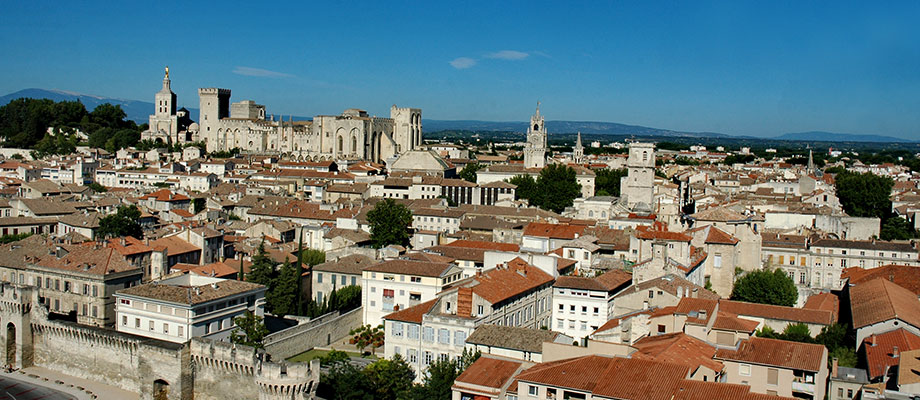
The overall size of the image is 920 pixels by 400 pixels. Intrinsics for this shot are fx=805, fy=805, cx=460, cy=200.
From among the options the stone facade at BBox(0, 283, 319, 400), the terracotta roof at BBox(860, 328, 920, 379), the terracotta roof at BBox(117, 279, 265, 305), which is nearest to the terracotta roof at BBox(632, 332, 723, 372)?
the terracotta roof at BBox(860, 328, 920, 379)

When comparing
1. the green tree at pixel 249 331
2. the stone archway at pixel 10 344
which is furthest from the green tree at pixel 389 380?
the stone archway at pixel 10 344

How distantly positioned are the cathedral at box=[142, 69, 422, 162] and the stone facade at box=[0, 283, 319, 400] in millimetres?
58175

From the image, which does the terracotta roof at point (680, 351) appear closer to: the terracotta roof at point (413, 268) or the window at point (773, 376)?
A: the window at point (773, 376)

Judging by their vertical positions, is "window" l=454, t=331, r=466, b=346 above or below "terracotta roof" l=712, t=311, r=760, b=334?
below

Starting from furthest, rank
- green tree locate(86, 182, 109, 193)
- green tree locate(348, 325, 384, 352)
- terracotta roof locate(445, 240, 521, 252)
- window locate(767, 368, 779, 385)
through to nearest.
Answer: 1. green tree locate(86, 182, 109, 193)
2. terracotta roof locate(445, 240, 521, 252)
3. green tree locate(348, 325, 384, 352)
4. window locate(767, 368, 779, 385)

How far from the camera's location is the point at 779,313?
3020 centimetres

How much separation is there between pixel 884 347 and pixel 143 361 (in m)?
25.0

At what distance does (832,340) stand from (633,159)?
34318mm

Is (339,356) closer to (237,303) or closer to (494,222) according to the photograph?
(237,303)

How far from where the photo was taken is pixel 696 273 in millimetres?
35906

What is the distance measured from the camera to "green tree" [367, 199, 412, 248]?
4647cm

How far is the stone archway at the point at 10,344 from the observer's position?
33000 millimetres

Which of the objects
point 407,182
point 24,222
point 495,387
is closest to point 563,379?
point 495,387

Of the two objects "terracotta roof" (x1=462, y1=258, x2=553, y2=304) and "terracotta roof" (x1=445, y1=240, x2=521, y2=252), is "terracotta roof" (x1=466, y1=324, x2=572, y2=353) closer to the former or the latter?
"terracotta roof" (x1=462, y1=258, x2=553, y2=304)
